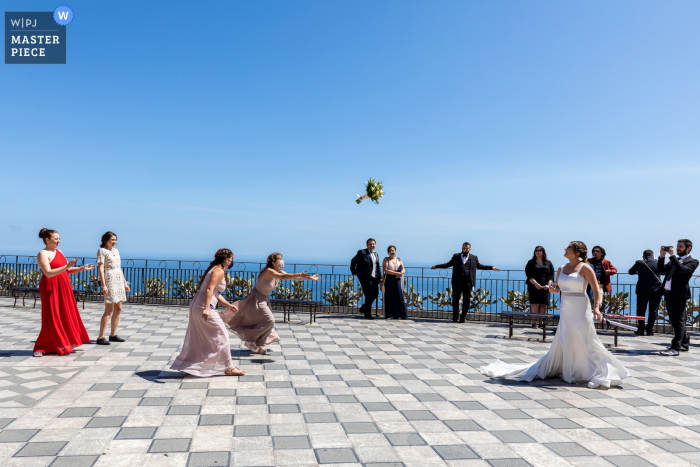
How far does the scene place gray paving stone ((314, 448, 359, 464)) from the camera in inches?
132

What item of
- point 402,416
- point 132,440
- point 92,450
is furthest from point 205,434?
point 402,416

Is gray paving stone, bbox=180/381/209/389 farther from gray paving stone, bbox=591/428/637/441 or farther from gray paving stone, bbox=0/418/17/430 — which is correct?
gray paving stone, bbox=591/428/637/441

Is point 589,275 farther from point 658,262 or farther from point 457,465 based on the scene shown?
point 658,262

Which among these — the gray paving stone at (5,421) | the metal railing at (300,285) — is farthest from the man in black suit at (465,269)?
the gray paving stone at (5,421)

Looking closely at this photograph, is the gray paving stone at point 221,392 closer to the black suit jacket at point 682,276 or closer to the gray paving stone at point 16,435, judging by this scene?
the gray paving stone at point 16,435

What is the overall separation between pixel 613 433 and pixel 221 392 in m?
3.82

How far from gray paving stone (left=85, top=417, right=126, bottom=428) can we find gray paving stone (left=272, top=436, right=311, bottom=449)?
4.62 ft

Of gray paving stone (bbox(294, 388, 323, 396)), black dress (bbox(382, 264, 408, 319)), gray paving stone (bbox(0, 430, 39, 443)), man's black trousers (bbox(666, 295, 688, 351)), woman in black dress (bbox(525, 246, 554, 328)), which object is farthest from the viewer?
black dress (bbox(382, 264, 408, 319))

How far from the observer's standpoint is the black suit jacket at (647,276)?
9672 millimetres

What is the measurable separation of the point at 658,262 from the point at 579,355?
205 inches

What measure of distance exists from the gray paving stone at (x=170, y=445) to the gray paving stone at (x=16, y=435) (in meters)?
1.00

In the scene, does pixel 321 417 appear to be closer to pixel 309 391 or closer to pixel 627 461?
pixel 309 391

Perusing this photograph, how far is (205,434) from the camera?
→ 3791 mm

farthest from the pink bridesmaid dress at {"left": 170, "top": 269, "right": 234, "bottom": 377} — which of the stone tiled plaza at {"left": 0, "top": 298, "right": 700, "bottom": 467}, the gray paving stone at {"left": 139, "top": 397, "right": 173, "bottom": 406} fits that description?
the gray paving stone at {"left": 139, "top": 397, "right": 173, "bottom": 406}
